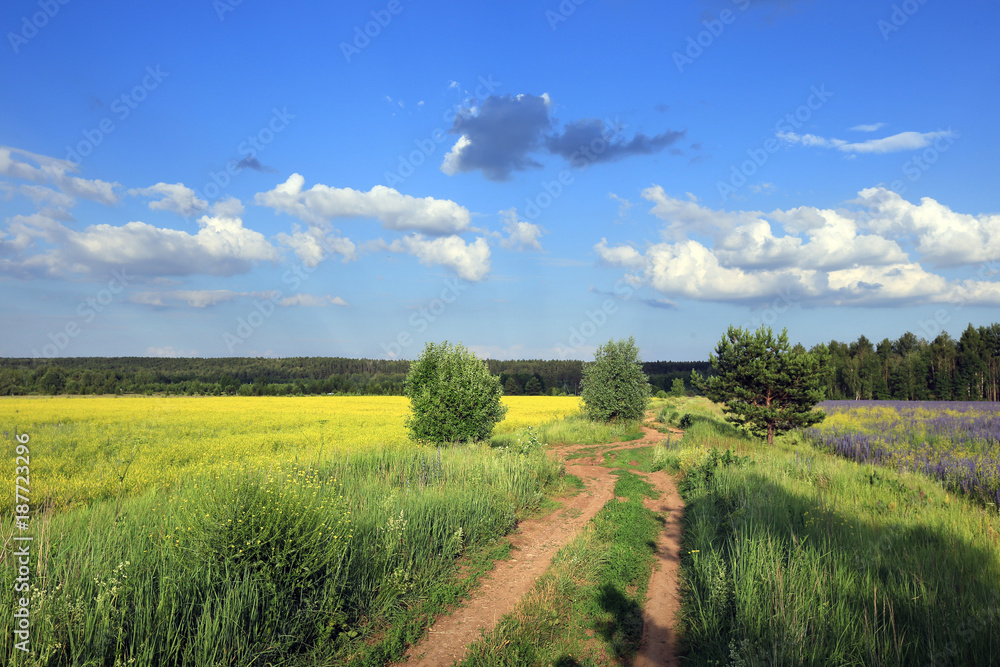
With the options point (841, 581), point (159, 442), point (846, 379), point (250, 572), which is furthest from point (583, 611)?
point (846, 379)

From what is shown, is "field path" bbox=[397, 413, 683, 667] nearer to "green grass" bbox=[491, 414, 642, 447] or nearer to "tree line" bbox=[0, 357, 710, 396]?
"green grass" bbox=[491, 414, 642, 447]

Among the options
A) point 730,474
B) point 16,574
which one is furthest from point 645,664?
point 730,474

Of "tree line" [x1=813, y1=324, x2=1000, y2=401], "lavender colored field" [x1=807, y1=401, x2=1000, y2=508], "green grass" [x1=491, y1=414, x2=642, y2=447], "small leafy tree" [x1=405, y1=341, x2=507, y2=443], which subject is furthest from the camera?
"tree line" [x1=813, y1=324, x2=1000, y2=401]

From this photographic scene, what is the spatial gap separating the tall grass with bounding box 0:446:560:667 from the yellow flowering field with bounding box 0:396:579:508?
2.67 ft

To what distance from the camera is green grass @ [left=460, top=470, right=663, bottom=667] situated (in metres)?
4.65

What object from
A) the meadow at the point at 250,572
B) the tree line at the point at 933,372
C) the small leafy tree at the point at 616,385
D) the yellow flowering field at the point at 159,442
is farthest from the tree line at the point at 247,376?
the meadow at the point at 250,572

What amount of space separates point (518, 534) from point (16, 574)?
6844 mm

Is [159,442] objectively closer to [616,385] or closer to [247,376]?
[616,385]

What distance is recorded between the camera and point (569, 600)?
5859 mm

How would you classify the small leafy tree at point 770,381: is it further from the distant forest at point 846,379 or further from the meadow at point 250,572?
Answer: the distant forest at point 846,379

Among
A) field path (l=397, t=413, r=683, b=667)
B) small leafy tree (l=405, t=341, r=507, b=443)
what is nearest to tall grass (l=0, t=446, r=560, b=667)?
field path (l=397, t=413, r=683, b=667)

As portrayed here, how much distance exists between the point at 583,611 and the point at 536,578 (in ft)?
3.41

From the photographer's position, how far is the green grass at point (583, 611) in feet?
15.3

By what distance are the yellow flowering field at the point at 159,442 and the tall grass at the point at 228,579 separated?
813 millimetres
